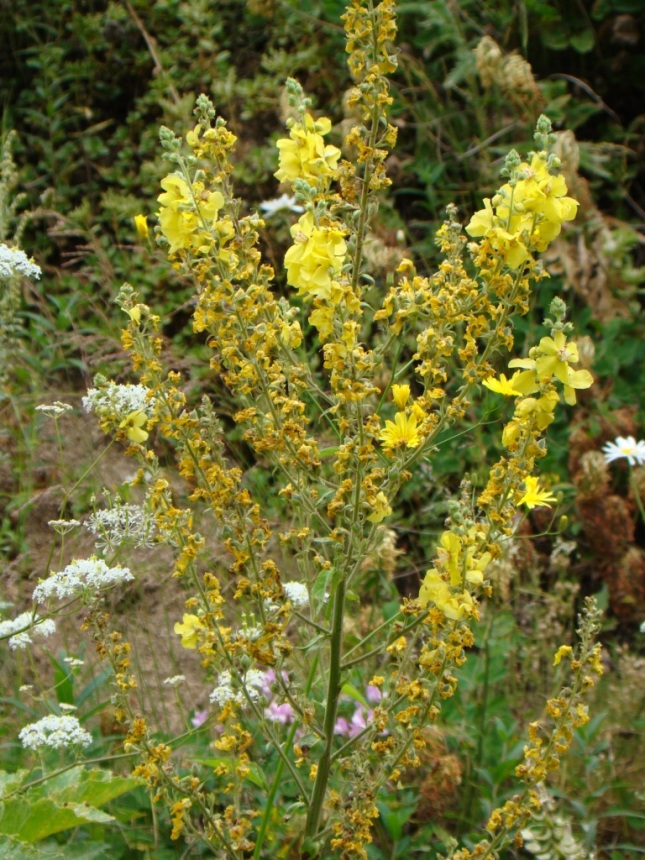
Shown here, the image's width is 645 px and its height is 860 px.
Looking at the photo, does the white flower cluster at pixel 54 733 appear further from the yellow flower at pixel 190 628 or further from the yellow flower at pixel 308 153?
the yellow flower at pixel 308 153

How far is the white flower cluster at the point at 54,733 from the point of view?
191 cm

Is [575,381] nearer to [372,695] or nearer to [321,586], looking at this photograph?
[321,586]

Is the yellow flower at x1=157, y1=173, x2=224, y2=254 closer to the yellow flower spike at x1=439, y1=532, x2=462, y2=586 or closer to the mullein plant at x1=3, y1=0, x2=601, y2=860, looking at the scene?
the mullein plant at x1=3, y1=0, x2=601, y2=860

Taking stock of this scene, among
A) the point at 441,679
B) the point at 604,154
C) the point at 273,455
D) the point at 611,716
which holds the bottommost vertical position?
the point at 611,716

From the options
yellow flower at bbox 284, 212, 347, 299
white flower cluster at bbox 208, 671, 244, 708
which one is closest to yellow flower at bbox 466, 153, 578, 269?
yellow flower at bbox 284, 212, 347, 299

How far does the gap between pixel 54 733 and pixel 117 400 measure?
63cm

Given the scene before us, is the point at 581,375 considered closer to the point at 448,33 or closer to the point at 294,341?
the point at 294,341

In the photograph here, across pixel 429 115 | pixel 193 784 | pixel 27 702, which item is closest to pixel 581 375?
pixel 193 784

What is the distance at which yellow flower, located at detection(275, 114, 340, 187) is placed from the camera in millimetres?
1674

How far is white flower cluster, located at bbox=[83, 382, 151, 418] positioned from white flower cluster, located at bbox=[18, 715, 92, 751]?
58 centimetres

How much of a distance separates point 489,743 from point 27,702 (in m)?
1.17

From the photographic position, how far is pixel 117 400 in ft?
5.76

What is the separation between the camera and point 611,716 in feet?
9.39

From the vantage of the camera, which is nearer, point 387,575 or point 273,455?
point 273,455
